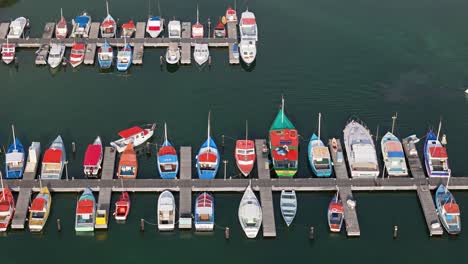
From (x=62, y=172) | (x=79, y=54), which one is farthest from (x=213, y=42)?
(x=62, y=172)

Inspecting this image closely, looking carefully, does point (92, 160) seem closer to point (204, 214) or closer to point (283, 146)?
point (204, 214)

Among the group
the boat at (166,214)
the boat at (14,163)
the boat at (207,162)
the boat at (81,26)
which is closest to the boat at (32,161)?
the boat at (14,163)

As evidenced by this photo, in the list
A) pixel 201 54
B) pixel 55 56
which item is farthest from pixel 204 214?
pixel 55 56

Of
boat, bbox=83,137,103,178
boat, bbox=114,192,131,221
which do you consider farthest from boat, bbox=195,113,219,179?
boat, bbox=83,137,103,178

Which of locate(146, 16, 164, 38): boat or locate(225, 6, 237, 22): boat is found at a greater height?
locate(225, 6, 237, 22): boat

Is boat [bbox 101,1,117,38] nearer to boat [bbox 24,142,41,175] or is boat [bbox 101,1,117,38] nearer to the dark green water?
the dark green water

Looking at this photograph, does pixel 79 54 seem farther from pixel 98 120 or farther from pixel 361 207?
pixel 361 207
